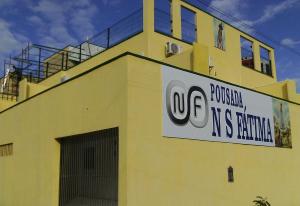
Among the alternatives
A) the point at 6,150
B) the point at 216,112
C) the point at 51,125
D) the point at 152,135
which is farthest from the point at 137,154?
the point at 6,150

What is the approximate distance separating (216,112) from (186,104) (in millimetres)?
1618

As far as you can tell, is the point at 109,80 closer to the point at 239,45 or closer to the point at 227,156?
the point at 227,156

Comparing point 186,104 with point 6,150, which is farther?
point 6,150

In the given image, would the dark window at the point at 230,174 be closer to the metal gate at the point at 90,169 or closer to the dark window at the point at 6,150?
the metal gate at the point at 90,169

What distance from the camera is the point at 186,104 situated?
1102 centimetres

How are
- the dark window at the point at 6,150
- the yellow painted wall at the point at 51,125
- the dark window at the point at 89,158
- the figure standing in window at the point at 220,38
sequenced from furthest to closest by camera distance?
the figure standing in window at the point at 220,38 → the dark window at the point at 6,150 → the dark window at the point at 89,158 → the yellow painted wall at the point at 51,125

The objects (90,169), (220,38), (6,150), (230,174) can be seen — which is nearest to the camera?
(90,169)

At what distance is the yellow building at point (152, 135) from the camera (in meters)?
9.75

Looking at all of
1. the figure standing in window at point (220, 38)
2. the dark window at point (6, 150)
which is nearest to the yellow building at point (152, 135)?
the dark window at point (6, 150)

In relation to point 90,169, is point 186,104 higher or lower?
higher

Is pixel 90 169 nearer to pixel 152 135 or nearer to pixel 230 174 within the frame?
pixel 152 135

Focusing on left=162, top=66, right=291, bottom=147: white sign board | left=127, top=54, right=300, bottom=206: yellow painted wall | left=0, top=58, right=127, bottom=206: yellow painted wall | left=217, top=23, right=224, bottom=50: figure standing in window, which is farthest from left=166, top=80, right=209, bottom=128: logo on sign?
left=217, top=23, right=224, bottom=50: figure standing in window

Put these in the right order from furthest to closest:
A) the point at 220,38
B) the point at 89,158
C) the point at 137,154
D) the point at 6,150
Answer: the point at 220,38 → the point at 6,150 → the point at 89,158 → the point at 137,154

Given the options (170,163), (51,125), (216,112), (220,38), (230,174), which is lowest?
(230,174)
